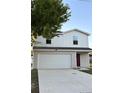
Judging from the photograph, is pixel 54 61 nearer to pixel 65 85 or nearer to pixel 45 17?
pixel 45 17

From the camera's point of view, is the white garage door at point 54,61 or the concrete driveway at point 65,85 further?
the white garage door at point 54,61

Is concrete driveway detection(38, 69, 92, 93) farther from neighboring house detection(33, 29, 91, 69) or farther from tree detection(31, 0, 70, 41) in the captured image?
neighboring house detection(33, 29, 91, 69)

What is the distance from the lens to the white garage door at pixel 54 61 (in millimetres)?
18084

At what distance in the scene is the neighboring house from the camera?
18.0m

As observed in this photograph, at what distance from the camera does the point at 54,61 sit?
18422mm

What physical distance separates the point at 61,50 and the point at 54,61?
114 cm

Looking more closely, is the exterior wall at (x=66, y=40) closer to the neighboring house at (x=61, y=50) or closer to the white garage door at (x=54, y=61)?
the neighboring house at (x=61, y=50)

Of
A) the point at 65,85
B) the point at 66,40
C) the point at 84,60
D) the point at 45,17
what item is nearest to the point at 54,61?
the point at 66,40

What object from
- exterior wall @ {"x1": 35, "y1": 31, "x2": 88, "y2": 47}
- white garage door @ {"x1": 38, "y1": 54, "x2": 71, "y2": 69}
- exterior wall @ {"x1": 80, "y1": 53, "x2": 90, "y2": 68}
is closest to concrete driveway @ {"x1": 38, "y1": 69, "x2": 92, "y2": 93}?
white garage door @ {"x1": 38, "y1": 54, "x2": 71, "y2": 69}

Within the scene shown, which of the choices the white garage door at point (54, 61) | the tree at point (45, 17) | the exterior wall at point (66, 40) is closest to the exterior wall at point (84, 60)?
the exterior wall at point (66, 40)
